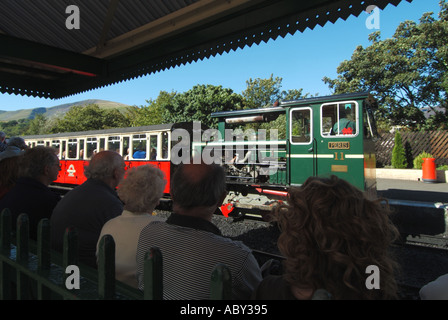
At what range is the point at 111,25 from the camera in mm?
3777

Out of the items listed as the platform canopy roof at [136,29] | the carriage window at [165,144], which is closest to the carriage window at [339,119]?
the platform canopy roof at [136,29]

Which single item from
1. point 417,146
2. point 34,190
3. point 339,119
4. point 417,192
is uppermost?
point 417,146

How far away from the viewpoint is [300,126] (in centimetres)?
672

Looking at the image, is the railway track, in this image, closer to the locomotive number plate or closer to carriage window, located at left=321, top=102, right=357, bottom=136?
the locomotive number plate

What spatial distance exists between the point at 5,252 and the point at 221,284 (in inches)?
52.9

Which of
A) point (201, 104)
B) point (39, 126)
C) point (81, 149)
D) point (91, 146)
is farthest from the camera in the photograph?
point (39, 126)

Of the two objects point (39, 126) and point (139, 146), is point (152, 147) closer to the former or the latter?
point (139, 146)

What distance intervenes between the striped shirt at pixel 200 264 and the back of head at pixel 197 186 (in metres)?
0.22

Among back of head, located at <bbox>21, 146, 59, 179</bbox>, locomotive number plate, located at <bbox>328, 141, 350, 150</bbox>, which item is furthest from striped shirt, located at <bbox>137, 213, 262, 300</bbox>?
locomotive number plate, located at <bbox>328, 141, 350, 150</bbox>

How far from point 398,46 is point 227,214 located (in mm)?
18461

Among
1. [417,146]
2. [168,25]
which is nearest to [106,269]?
[168,25]

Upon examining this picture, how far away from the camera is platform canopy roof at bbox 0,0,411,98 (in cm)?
294

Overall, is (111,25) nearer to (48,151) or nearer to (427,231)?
(48,151)
